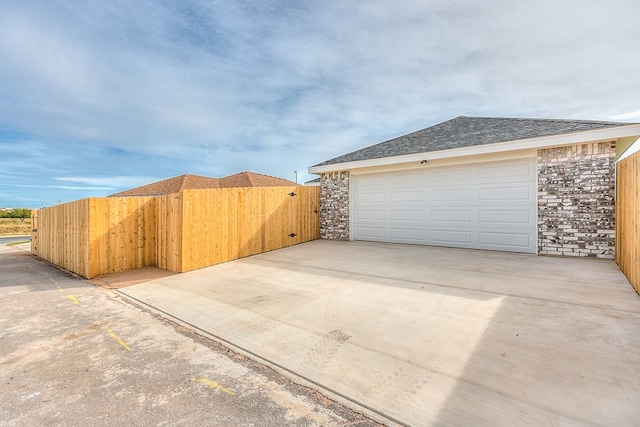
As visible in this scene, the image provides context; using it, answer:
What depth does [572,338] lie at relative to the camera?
9.65 ft

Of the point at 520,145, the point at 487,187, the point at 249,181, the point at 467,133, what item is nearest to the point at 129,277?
the point at 487,187

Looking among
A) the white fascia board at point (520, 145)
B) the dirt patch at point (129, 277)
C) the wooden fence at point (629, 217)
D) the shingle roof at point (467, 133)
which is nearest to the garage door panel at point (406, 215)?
the white fascia board at point (520, 145)

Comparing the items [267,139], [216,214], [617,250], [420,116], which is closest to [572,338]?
[617,250]

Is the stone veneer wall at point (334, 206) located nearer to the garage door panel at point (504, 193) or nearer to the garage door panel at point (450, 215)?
the garage door panel at point (450, 215)

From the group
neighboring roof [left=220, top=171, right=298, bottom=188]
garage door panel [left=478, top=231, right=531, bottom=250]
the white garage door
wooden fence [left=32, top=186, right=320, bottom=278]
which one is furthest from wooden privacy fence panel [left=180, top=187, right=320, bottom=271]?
garage door panel [left=478, top=231, right=531, bottom=250]

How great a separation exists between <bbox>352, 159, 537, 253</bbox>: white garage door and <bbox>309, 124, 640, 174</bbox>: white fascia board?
52 centimetres

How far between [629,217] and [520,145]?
3082 millimetres

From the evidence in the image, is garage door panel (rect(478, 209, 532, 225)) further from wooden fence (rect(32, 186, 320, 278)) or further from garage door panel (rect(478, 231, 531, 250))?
wooden fence (rect(32, 186, 320, 278))

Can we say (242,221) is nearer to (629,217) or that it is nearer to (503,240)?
(503,240)

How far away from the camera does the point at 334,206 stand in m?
11.6

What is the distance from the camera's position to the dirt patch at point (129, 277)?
6129mm

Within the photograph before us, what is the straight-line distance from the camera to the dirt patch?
6129mm

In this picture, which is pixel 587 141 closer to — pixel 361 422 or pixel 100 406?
pixel 361 422

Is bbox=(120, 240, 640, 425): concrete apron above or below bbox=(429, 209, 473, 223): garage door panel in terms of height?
below
